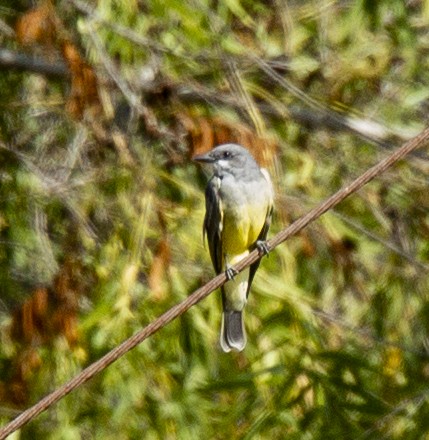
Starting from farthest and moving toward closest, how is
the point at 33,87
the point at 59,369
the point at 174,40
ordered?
the point at 33,87
the point at 174,40
the point at 59,369

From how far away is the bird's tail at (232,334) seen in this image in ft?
15.0

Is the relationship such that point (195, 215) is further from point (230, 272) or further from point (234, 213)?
point (230, 272)

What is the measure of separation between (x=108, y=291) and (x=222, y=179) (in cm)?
56

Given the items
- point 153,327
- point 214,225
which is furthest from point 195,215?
point 153,327

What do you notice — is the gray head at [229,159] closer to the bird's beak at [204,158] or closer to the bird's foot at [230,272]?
the bird's beak at [204,158]

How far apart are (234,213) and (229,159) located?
0.66 ft

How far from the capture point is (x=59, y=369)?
15.7ft

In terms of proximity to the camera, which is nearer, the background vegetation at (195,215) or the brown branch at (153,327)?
the brown branch at (153,327)

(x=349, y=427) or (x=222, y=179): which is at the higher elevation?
(x=222, y=179)

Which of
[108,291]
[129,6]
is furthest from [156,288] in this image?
[129,6]

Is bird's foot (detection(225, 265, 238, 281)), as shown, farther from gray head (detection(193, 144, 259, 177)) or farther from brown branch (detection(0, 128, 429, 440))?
gray head (detection(193, 144, 259, 177))

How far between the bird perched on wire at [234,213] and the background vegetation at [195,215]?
9 cm

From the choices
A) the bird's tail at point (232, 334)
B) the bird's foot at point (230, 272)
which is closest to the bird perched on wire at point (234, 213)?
the bird's tail at point (232, 334)

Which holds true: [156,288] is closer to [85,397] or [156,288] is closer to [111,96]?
[85,397]
